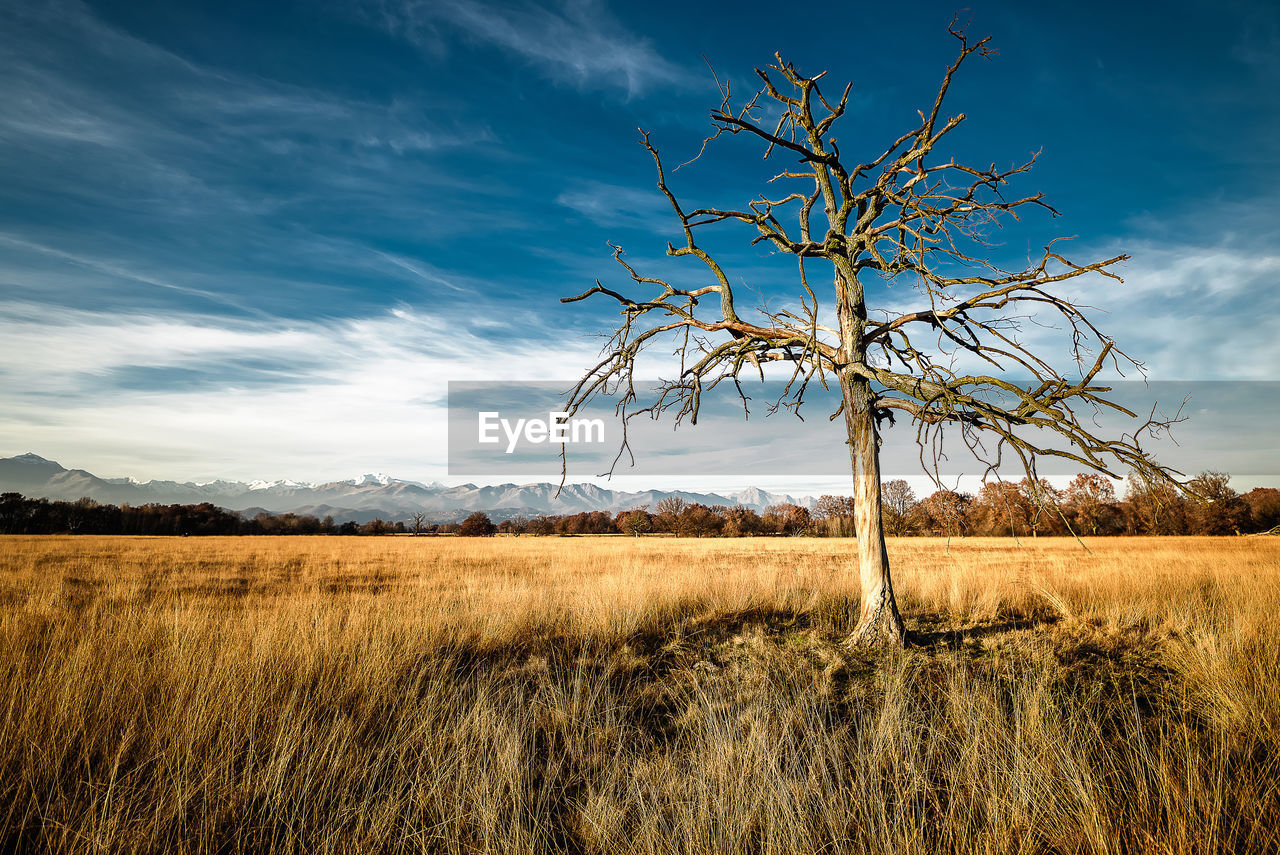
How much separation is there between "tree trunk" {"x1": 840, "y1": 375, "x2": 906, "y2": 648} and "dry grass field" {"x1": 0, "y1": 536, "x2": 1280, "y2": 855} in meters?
0.40

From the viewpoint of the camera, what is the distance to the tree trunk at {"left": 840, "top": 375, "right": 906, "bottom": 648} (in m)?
6.56

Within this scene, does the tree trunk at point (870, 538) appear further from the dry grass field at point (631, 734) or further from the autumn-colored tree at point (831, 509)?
the autumn-colored tree at point (831, 509)

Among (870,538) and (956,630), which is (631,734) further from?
(956,630)

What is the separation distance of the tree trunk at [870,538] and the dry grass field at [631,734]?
397mm

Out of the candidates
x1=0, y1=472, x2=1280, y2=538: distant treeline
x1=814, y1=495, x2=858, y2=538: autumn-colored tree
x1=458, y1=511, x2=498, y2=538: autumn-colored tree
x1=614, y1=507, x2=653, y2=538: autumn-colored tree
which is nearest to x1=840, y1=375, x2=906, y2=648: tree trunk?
x1=0, y1=472, x2=1280, y2=538: distant treeline

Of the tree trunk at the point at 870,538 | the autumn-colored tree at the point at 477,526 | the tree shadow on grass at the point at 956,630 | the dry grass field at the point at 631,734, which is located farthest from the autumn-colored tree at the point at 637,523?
the tree trunk at the point at 870,538

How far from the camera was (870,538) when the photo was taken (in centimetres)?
661

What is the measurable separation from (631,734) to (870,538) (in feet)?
12.5

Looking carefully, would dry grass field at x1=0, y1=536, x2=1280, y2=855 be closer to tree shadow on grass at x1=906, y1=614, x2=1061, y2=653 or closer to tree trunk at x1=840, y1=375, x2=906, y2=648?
tree shadow on grass at x1=906, y1=614, x2=1061, y2=653

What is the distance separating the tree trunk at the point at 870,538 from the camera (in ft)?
21.5

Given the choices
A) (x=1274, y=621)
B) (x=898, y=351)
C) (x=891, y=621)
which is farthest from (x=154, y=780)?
(x=1274, y=621)

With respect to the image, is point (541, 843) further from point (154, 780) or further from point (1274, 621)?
point (1274, 621)

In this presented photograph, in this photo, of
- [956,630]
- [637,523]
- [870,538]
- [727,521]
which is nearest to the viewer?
[870,538]

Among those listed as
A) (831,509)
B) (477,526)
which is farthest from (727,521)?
(477,526)
